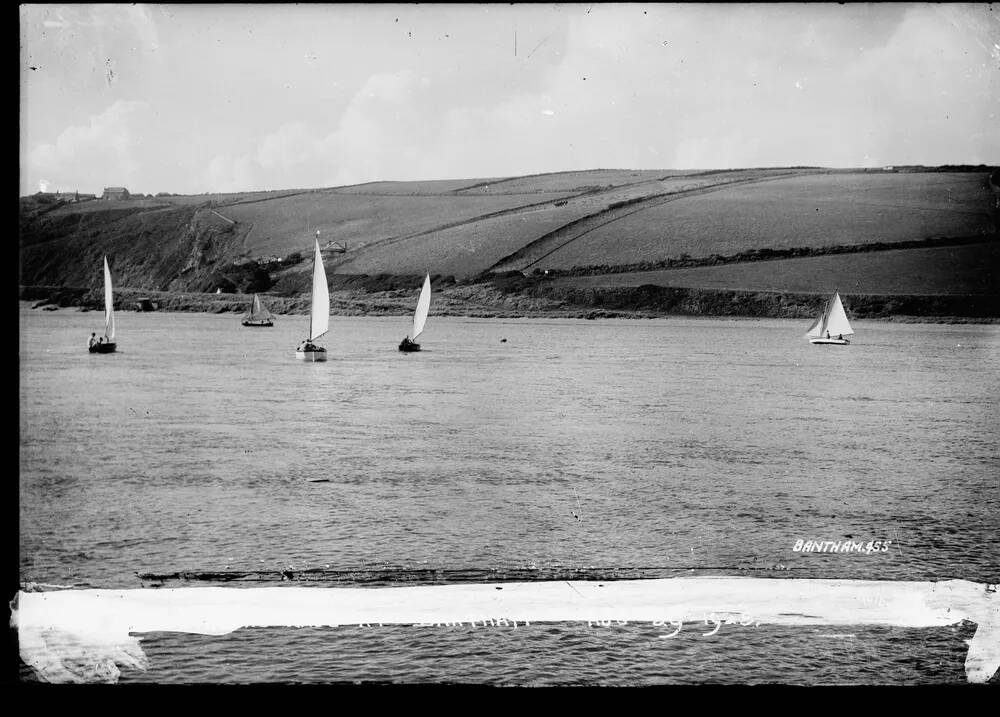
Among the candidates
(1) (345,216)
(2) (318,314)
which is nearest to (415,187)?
(1) (345,216)

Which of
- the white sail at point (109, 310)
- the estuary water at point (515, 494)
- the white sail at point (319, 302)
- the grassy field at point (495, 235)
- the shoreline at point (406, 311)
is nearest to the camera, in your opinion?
the estuary water at point (515, 494)

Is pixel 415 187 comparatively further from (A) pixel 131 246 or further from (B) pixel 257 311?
(A) pixel 131 246

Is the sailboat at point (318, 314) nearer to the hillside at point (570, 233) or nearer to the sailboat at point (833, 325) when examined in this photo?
the hillside at point (570, 233)

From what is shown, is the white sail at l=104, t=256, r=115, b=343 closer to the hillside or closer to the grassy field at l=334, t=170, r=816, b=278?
the hillside

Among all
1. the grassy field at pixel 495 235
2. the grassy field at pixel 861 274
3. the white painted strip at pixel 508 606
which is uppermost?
the grassy field at pixel 495 235

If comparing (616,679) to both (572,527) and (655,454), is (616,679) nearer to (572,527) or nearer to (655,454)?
(572,527)

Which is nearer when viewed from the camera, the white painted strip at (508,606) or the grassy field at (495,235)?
the white painted strip at (508,606)

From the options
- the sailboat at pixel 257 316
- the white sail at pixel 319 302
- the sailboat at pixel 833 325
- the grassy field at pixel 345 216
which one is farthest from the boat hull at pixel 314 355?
the sailboat at pixel 833 325
